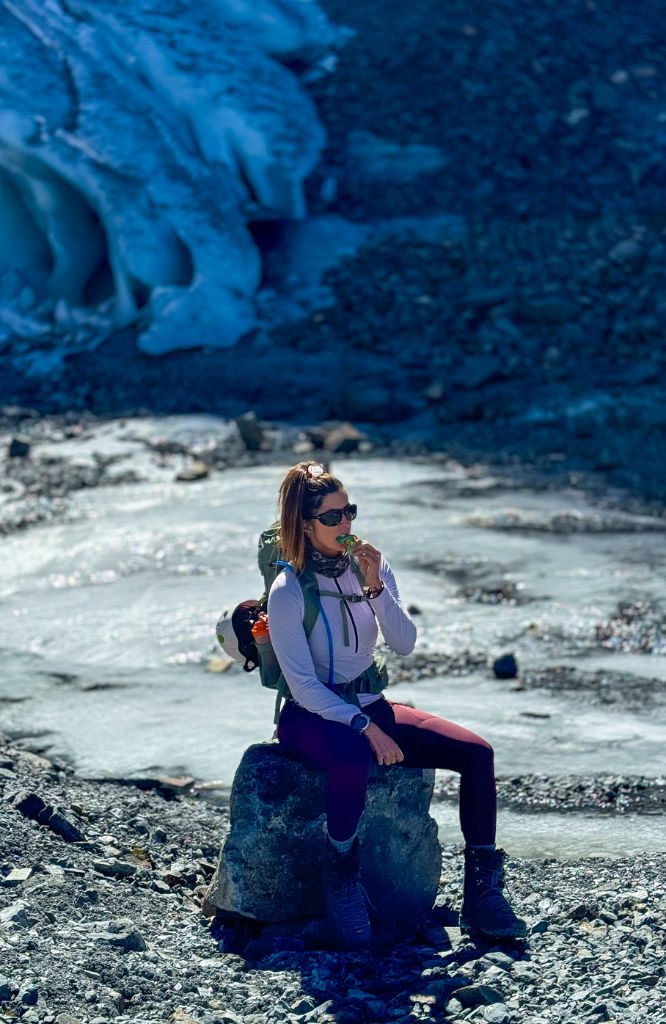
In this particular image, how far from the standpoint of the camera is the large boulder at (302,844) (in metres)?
4.32

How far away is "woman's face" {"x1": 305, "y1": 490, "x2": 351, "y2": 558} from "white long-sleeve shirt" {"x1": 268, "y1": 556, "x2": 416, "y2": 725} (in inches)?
3.6

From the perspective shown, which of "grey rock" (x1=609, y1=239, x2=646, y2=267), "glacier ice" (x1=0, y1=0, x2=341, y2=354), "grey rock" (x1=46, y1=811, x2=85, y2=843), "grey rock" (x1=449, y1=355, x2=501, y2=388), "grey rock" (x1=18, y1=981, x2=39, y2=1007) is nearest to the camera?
"grey rock" (x1=18, y1=981, x2=39, y2=1007)

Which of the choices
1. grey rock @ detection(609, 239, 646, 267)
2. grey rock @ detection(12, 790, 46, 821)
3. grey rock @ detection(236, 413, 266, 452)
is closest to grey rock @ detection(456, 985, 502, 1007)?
grey rock @ detection(12, 790, 46, 821)

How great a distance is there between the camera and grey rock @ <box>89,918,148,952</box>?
4.04m

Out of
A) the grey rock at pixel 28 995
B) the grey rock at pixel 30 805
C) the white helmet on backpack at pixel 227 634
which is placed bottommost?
the grey rock at pixel 30 805

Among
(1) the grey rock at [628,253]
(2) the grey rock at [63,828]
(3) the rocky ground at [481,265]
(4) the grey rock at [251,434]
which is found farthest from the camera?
(1) the grey rock at [628,253]

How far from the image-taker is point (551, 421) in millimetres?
13148

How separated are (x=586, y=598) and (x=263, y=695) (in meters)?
2.39

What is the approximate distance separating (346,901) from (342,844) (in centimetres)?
16

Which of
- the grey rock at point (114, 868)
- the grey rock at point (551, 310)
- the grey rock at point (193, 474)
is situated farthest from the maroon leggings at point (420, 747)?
the grey rock at point (551, 310)

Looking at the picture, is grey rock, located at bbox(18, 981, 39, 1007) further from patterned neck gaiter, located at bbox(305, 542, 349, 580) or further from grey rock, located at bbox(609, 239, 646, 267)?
grey rock, located at bbox(609, 239, 646, 267)

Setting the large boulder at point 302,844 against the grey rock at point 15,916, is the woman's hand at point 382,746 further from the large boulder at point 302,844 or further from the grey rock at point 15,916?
the grey rock at point 15,916

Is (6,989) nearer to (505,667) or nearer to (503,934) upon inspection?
(503,934)

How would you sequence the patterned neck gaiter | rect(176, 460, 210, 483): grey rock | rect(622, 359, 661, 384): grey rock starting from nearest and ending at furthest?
1. the patterned neck gaiter
2. rect(176, 460, 210, 483): grey rock
3. rect(622, 359, 661, 384): grey rock
